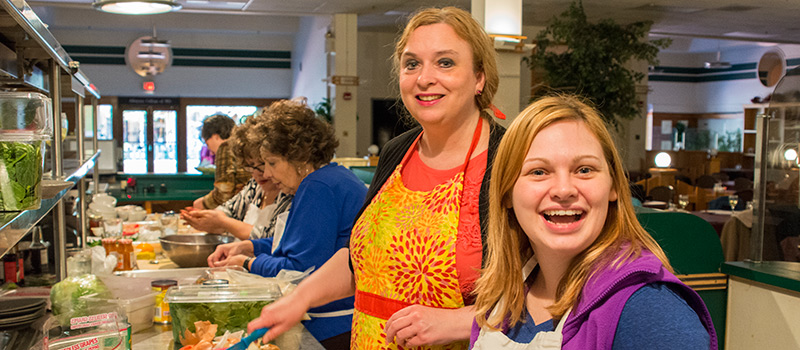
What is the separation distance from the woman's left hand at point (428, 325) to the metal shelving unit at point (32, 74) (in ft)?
2.76

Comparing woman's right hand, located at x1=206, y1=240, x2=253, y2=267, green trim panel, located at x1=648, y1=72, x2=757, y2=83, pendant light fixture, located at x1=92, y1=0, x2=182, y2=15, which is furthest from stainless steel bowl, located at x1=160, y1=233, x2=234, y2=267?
green trim panel, located at x1=648, y1=72, x2=757, y2=83

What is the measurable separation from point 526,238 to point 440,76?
24.5 inches

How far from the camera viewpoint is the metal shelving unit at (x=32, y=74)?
126 cm

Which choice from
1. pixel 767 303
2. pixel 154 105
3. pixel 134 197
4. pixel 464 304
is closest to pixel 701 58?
pixel 154 105

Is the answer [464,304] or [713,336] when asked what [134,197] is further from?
[713,336]

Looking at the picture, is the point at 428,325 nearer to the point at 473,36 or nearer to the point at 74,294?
the point at 473,36

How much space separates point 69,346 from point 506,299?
1.07 meters

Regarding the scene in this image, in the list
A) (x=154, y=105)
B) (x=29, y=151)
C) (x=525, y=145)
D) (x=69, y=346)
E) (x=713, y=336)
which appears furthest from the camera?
(x=154, y=105)

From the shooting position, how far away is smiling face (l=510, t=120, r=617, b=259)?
1171 mm

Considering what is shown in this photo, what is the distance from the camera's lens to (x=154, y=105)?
51.6ft

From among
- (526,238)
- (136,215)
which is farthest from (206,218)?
(526,238)

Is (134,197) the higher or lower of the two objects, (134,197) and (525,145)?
the lower

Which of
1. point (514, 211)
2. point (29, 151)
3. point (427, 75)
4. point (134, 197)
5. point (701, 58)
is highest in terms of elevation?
point (701, 58)

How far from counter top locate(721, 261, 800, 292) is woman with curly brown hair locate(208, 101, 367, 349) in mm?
1617
